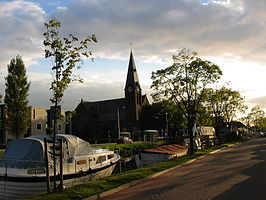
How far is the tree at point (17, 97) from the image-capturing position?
39.0 meters

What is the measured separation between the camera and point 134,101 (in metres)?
95.1

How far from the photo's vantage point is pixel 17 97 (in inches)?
1561

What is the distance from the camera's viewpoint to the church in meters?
94.2

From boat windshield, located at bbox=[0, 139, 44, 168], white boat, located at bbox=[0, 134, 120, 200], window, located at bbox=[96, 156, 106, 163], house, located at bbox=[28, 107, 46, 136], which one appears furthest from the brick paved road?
house, located at bbox=[28, 107, 46, 136]

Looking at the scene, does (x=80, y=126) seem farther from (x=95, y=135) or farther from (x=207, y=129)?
(x=207, y=129)

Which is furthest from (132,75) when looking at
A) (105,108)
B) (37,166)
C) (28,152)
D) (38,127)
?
(37,166)

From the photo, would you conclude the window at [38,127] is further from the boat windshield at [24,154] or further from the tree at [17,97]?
A: the boat windshield at [24,154]

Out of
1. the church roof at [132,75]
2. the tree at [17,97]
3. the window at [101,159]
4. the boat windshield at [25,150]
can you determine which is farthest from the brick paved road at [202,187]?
the church roof at [132,75]

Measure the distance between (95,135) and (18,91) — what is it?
65.7m

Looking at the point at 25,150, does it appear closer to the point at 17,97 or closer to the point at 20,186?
the point at 20,186

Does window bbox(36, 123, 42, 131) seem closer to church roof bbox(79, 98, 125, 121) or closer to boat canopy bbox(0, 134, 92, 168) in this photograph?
church roof bbox(79, 98, 125, 121)

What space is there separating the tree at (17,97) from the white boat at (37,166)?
24.6m

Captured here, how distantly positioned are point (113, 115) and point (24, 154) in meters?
91.0

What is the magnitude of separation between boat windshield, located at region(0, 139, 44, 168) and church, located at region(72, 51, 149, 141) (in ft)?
238
